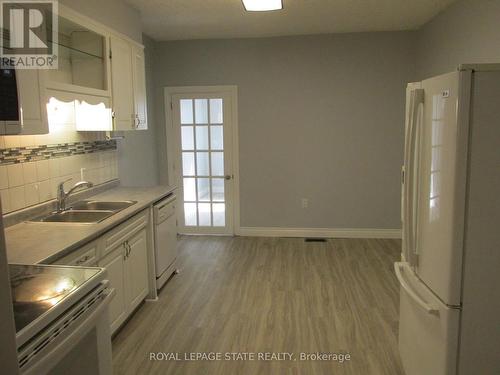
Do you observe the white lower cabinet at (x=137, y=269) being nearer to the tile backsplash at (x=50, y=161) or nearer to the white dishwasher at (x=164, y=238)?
the white dishwasher at (x=164, y=238)

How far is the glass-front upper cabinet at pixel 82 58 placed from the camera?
2.97m

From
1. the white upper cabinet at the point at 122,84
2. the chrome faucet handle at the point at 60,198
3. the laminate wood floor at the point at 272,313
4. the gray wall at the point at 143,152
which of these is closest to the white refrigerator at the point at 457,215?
the laminate wood floor at the point at 272,313

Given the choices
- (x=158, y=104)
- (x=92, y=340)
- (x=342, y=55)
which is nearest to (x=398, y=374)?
(x=92, y=340)

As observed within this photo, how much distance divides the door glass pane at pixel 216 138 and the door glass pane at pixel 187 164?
352 millimetres

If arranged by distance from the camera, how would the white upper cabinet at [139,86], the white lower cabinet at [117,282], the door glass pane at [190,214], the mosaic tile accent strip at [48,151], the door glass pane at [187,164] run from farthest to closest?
1. the door glass pane at [190,214]
2. the door glass pane at [187,164]
3. the white upper cabinet at [139,86]
4. the white lower cabinet at [117,282]
5. the mosaic tile accent strip at [48,151]

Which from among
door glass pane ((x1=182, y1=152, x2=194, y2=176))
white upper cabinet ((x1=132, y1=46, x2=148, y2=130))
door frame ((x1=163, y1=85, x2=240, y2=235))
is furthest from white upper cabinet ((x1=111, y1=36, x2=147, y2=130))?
door glass pane ((x1=182, y1=152, x2=194, y2=176))

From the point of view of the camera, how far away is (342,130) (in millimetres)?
5453

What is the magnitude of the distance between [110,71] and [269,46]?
8.52 feet

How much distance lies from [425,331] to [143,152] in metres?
3.93

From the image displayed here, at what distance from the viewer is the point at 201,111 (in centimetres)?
560

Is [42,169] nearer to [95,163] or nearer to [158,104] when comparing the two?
[95,163]

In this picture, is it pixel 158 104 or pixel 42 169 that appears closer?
pixel 42 169

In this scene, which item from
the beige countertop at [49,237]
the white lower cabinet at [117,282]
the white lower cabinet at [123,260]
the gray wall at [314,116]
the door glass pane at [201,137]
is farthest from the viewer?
the door glass pane at [201,137]

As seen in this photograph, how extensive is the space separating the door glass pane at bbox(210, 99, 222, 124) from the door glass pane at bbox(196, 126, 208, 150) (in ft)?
0.51
